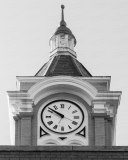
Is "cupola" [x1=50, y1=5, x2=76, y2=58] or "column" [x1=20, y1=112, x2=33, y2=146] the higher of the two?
"cupola" [x1=50, y1=5, x2=76, y2=58]

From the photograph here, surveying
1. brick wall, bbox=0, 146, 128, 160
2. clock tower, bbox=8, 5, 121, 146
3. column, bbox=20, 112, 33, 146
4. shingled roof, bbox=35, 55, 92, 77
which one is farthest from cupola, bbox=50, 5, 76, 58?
brick wall, bbox=0, 146, 128, 160

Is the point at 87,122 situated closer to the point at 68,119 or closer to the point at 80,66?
the point at 68,119

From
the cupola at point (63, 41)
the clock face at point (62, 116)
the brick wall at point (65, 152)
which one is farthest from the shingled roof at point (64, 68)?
the brick wall at point (65, 152)

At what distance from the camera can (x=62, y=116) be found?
36.8 meters

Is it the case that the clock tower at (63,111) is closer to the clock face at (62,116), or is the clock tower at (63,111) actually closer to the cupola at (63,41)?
the clock face at (62,116)

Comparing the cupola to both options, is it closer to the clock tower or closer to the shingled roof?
the shingled roof

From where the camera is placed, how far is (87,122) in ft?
122

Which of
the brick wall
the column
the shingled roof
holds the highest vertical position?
the shingled roof

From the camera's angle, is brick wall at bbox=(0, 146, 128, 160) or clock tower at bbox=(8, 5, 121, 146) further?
clock tower at bbox=(8, 5, 121, 146)

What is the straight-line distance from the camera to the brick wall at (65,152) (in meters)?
19.9

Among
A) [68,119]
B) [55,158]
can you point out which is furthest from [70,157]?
[68,119]

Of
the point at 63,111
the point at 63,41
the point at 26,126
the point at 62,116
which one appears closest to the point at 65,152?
the point at 62,116

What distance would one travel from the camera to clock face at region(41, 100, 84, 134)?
120 ft

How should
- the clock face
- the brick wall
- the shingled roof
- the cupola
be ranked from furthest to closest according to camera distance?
1. the cupola
2. the shingled roof
3. the clock face
4. the brick wall
